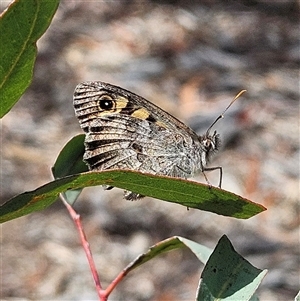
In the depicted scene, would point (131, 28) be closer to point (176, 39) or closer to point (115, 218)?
point (176, 39)

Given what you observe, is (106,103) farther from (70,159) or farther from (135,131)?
(70,159)

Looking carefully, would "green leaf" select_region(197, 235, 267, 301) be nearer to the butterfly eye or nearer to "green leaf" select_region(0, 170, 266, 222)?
"green leaf" select_region(0, 170, 266, 222)

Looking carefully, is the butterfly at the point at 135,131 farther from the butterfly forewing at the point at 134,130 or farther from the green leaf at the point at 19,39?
the green leaf at the point at 19,39

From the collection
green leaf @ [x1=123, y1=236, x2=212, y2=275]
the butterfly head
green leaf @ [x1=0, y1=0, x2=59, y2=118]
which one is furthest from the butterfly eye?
green leaf @ [x1=0, y1=0, x2=59, y2=118]

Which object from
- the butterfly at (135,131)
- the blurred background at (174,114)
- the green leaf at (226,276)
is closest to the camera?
the green leaf at (226,276)

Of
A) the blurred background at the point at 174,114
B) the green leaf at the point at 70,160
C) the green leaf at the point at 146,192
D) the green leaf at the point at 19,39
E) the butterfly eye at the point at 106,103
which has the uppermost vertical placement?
the green leaf at the point at 19,39

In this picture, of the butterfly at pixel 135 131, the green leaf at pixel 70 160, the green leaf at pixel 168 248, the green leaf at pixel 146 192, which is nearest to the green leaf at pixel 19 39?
the green leaf at pixel 146 192
